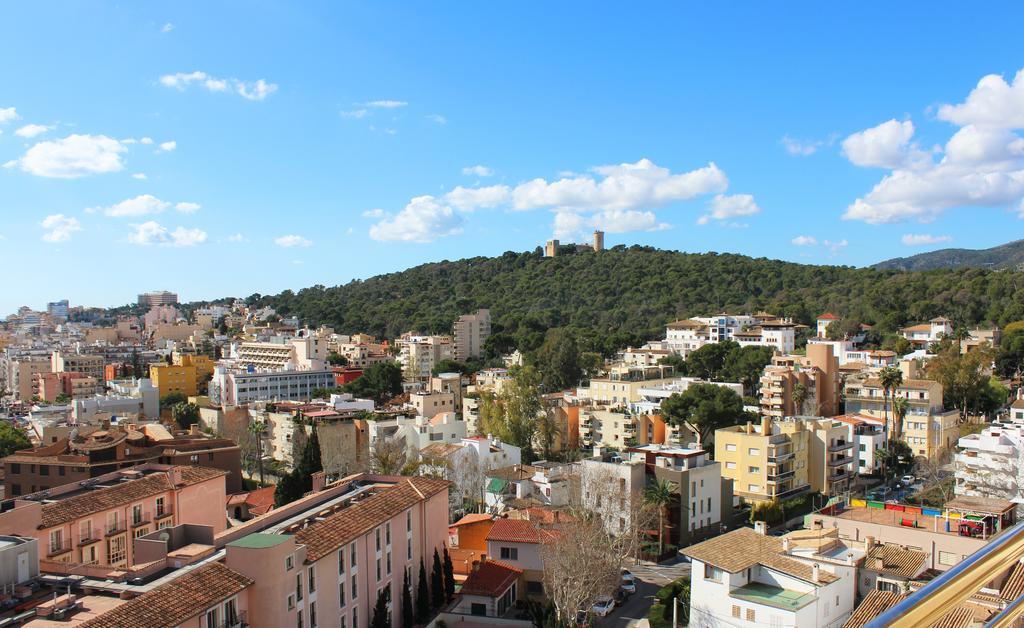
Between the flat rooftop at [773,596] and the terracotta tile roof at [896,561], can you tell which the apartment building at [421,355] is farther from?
the flat rooftop at [773,596]

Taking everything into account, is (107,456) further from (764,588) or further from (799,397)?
(799,397)

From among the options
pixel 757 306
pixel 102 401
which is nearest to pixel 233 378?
pixel 102 401

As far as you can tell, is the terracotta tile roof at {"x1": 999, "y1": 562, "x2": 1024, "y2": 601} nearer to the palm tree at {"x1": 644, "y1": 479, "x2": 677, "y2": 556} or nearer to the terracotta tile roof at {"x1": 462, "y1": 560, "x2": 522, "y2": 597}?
the terracotta tile roof at {"x1": 462, "y1": 560, "x2": 522, "y2": 597}

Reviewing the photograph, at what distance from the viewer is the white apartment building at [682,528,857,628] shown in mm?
18422

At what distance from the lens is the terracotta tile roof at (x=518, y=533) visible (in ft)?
81.0

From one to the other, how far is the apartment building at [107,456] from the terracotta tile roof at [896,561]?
1064 inches

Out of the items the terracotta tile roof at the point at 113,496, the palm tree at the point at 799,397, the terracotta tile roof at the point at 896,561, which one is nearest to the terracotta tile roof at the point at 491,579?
the terracotta tile roof at the point at 896,561

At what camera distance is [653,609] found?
2311 centimetres

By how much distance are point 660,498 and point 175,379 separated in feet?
176

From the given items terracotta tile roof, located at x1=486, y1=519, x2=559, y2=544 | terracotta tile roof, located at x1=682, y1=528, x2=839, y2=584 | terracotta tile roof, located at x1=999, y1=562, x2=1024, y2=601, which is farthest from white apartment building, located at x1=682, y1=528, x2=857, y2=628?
terracotta tile roof, located at x1=486, y1=519, x2=559, y2=544

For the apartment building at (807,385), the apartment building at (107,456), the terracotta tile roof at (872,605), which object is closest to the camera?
the terracotta tile roof at (872,605)

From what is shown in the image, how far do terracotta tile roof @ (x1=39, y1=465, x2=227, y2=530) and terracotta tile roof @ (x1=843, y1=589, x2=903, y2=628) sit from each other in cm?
1930

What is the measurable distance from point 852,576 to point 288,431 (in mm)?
34782

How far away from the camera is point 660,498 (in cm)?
2967
